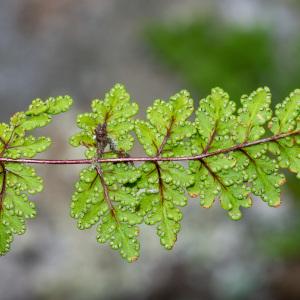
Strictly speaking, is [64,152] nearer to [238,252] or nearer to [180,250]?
[180,250]

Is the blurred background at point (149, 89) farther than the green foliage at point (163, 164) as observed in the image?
Yes

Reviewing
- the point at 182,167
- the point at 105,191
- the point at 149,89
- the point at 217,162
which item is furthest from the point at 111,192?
the point at 149,89

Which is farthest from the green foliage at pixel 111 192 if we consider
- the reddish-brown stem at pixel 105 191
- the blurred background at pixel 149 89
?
the blurred background at pixel 149 89

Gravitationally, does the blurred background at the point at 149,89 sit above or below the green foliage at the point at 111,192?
above

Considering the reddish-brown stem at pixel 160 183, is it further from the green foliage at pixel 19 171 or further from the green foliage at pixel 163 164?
the green foliage at pixel 19 171

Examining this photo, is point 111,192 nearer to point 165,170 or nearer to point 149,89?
point 165,170

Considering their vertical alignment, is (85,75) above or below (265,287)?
above

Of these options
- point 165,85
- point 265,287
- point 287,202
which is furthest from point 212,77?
point 265,287
